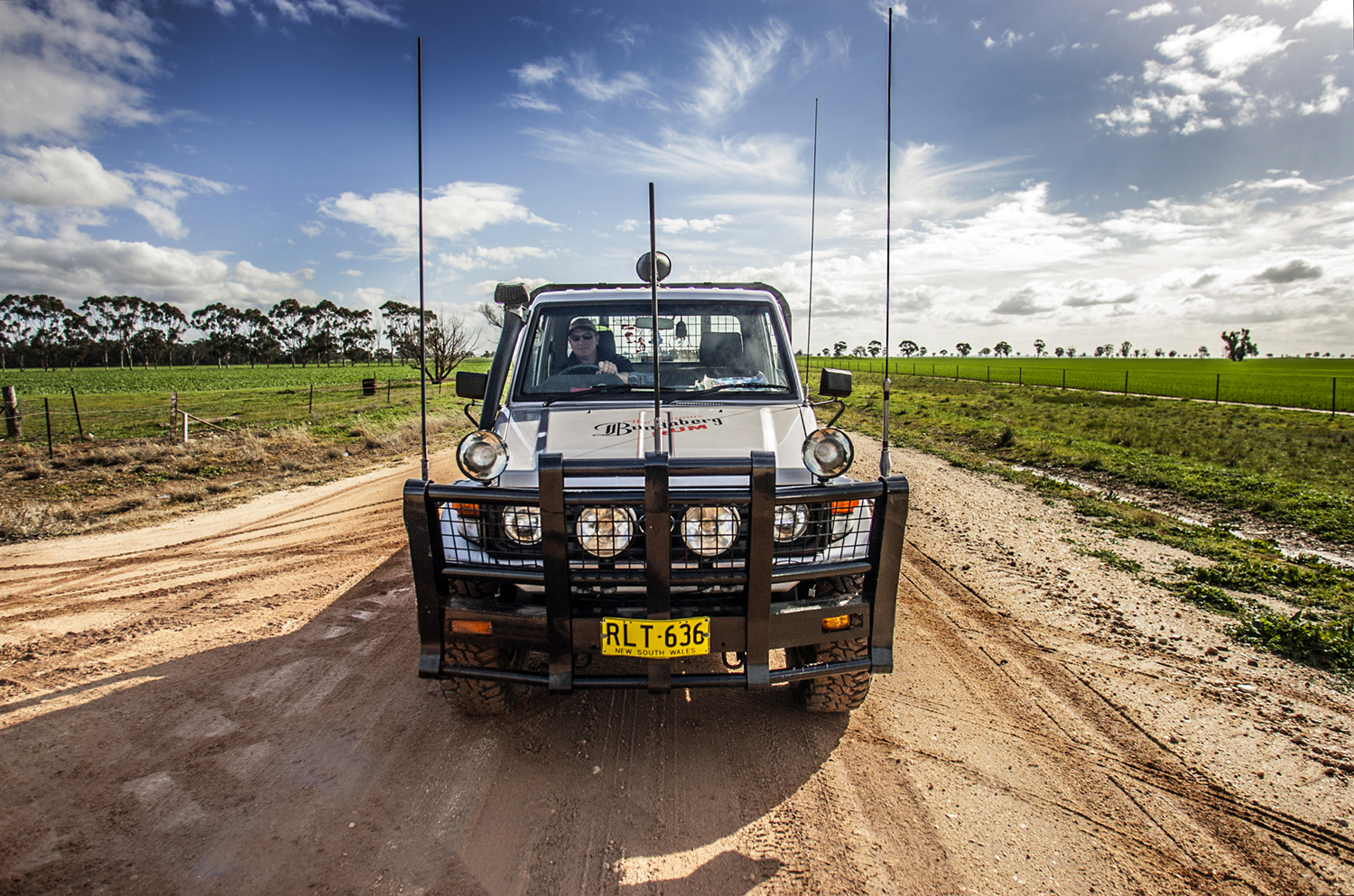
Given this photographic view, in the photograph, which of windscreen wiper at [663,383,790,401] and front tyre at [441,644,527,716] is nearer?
front tyre at [441,644,527,716]

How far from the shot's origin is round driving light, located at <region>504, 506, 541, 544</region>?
2990 millimetres

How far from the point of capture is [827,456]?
127 inches

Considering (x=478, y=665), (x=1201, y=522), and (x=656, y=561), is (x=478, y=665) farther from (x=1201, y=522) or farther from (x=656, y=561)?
(x=1201, y=522)

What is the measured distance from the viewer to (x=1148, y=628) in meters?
4.91

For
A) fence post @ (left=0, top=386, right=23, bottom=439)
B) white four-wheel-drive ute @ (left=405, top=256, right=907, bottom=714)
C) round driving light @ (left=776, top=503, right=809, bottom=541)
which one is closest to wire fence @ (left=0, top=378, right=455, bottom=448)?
fence post @ (left=0, top=386, right=23, bottom=439)

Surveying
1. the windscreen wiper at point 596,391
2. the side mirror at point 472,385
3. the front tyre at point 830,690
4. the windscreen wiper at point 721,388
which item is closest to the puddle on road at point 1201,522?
the front tyre at point 830,690

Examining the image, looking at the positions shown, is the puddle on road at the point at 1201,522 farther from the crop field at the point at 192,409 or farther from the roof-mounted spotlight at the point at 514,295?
the crop field at the point at 192,409

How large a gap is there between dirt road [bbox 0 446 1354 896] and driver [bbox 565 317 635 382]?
217 cm

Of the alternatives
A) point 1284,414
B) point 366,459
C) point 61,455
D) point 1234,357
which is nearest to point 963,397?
point 1284,414

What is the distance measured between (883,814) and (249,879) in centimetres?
270

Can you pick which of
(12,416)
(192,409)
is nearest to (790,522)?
(12,416)

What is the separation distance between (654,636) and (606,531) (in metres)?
0.53

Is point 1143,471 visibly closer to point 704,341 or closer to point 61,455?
point 704,341

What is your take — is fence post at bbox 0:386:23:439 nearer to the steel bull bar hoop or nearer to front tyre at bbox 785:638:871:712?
the steel bull bar hoop
